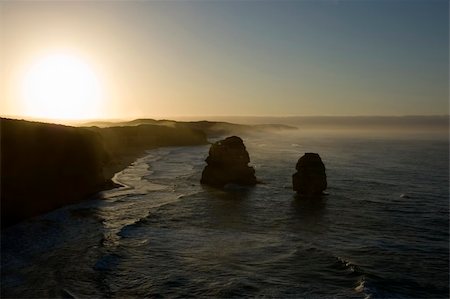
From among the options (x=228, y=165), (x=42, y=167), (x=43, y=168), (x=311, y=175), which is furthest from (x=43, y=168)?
(x=311, y=175)

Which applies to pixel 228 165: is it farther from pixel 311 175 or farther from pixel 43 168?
pixel 43 168

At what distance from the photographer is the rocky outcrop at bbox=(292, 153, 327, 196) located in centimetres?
5378

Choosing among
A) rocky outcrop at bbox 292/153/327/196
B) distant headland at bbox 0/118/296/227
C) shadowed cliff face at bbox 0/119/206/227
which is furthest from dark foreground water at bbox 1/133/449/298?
rocky outcrop at bbox 292/153/327/196

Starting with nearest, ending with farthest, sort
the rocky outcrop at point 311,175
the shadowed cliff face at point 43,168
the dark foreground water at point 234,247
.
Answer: the dark foreground water at point 234,247 < the shadowed cliff face at point 43,168 < the rocky outcrop at point 311,175

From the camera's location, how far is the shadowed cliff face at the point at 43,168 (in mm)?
39250

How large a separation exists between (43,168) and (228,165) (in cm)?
2622

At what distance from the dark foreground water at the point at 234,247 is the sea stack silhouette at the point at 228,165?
19.2ft

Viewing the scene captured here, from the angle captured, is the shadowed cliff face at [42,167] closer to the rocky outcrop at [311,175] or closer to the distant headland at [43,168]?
the distant headland at [43,168]

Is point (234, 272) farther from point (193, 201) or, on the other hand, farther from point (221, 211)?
point (193, 201)

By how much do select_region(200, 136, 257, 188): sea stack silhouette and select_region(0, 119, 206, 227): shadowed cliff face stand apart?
14765mm

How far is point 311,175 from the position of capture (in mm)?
54312

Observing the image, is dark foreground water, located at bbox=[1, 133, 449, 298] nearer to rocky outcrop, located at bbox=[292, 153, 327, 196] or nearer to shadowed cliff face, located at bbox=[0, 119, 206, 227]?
shadowed cliff face, located at bbox=[0, 119, 206, 227]

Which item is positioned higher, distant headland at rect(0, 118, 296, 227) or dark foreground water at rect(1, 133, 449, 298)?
distant headland at rect(0, 118, 296, 227)

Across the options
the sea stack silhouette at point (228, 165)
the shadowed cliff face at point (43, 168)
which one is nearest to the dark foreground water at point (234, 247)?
the shadowed cliff face at point (43, 168)
